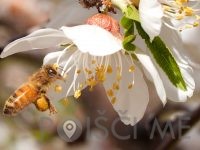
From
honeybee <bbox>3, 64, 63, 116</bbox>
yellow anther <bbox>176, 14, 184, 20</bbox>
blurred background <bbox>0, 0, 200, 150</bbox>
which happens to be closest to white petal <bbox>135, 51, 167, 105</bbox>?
yellow anther <bbox>176, 14, 184, 20</bbox>

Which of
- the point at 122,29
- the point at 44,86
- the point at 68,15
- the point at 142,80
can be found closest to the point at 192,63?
the point at 142,80

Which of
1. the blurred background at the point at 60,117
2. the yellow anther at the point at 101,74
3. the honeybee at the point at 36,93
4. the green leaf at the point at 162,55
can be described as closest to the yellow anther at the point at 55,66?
the honeybee at the point at 36,93

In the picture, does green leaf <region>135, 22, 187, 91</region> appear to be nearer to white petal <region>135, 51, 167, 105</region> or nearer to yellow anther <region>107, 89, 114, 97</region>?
white petal <region>135, 51, 167, 105</region>

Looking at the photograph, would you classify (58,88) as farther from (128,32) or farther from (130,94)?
(128,32)

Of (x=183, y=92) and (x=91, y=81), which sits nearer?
(x=183, y=92)

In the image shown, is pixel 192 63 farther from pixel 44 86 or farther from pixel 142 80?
pixel 44 86

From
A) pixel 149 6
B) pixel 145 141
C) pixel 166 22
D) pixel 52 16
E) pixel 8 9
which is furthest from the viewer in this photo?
pixel 145 141

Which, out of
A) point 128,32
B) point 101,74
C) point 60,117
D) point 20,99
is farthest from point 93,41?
point 60,117
